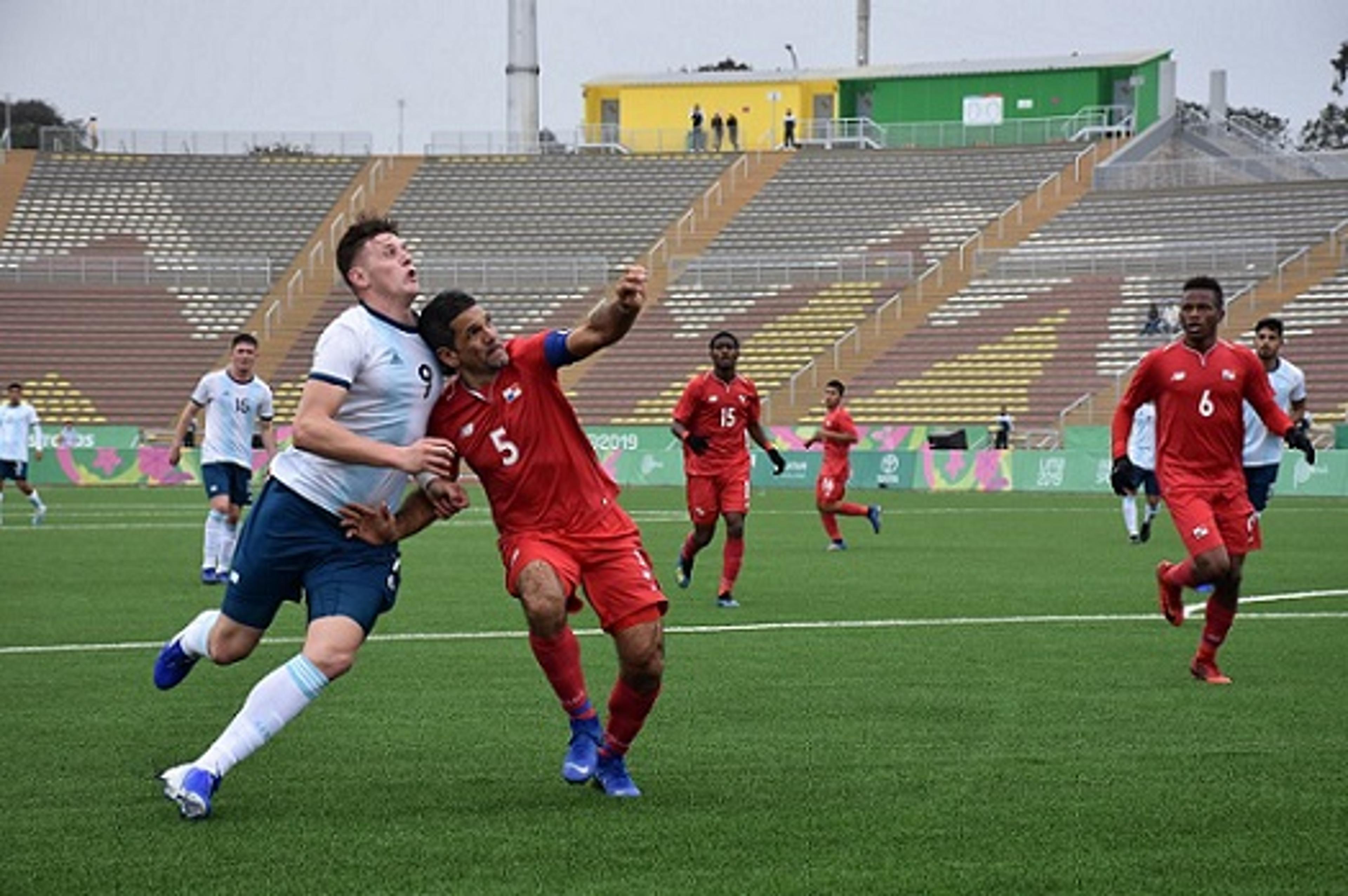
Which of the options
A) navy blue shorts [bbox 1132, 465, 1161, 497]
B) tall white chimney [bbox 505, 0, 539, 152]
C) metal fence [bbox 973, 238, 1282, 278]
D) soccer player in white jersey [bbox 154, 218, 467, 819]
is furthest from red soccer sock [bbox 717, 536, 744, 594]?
tall white chimney [bbox 505, 0, 539, 152]

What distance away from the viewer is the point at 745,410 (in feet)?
59.1

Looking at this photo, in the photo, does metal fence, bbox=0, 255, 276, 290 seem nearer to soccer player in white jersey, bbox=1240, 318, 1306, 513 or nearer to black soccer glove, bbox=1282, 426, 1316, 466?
soccer player in white jersey, bbox=1240, 318, 1306, 513

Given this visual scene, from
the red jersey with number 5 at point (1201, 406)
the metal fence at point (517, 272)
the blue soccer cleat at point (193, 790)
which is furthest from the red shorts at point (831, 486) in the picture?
the metal fence at point (517, 272)

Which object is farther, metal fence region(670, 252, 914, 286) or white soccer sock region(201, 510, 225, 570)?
metal fence region(670, 252, 914, 286)

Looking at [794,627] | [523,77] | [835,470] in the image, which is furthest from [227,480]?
[523,77]

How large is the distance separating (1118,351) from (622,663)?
43.2m

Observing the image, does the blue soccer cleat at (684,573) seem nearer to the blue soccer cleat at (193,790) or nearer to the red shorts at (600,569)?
the red shorts at (600,569)

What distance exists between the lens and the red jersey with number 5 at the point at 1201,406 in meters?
12.1

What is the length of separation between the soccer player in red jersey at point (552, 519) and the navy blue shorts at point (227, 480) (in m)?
11.6

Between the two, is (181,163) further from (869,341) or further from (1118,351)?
(1118,351)

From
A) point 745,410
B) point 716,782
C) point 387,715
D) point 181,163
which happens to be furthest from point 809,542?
point 181,163

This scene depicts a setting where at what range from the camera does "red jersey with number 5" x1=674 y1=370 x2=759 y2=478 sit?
17984 mm

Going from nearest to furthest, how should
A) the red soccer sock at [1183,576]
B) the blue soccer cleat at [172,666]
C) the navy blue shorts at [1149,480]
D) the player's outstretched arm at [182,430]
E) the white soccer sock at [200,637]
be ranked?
1. the white soccer sock at [200,637]
2. the blue soccer cleat at [172,666]
3. the red soccer sock at [1183,576]
4. the player's outstretched arm at [182,430]
5. the navy blue shorts at [1149,480]

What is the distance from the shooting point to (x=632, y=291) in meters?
7.45
